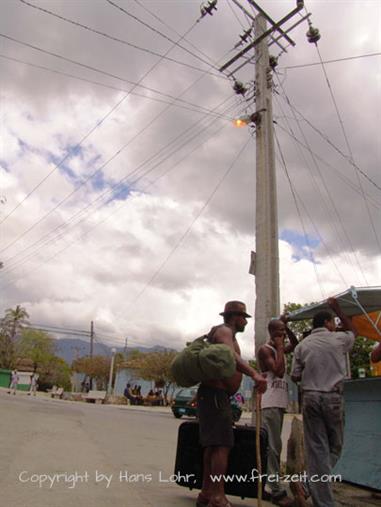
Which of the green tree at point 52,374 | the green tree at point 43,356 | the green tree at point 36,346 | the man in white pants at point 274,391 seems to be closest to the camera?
the man in white pants at point 274,391

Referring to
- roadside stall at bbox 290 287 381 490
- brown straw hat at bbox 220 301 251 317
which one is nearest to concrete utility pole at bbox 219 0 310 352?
roadside stall at bbox 290 287 381 490

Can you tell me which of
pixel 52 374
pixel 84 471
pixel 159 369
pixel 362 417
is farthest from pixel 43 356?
pixel 362 417

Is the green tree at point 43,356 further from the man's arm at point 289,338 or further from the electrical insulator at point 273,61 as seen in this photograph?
the man's arm at point 289,338

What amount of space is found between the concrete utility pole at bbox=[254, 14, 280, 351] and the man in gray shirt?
2.83 m

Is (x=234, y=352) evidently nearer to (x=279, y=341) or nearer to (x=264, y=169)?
(x=279, y=341)

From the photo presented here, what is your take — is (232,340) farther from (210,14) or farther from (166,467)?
(210,14)

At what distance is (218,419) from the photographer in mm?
3551

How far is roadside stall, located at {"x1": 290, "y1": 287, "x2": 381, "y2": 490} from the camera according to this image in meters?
4.84

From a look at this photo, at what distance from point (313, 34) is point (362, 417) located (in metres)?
8.47

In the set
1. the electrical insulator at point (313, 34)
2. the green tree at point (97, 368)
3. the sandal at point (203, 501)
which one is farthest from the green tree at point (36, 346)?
the sandal at point (203, 501)

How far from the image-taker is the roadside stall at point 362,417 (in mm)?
4840

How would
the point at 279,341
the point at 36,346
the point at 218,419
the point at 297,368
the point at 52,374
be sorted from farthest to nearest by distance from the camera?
1. the point at 36,346
2. the point at 52,374
3. the point at 279,341
4. the point at 297,368
5. the point at 218,419

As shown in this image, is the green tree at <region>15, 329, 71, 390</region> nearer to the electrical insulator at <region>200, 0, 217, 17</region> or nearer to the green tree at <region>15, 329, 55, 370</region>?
the green tree at <region>15, 329, 55, 370</region>

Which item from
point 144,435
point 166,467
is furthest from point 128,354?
point 166,467
